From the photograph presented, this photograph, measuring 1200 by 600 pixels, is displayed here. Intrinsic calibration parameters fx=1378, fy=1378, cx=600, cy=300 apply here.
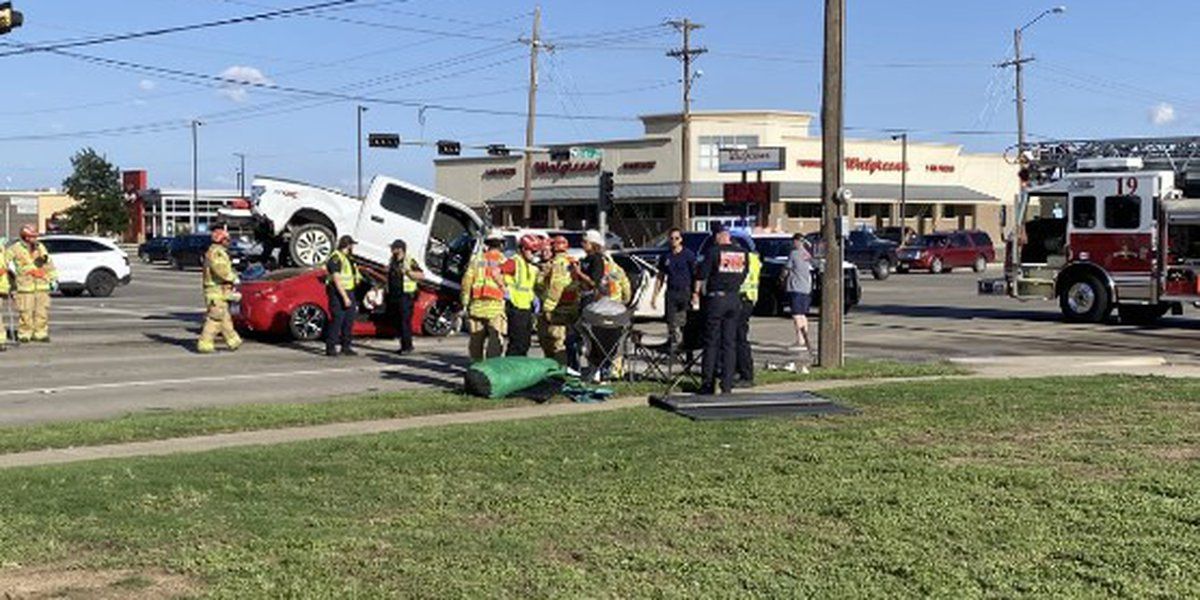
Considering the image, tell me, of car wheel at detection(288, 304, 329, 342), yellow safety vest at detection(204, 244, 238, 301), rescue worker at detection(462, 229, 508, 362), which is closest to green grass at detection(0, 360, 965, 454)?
rescue worker at detection(462, 229, 508, 362)

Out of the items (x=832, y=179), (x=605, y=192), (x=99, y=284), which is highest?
(x=605, y=192)

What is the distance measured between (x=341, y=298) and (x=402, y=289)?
96 cm

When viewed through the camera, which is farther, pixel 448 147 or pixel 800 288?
pixel 448 147

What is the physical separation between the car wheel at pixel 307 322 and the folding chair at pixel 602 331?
21.6 ft

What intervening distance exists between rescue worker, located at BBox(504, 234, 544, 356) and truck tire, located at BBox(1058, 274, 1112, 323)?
14.1 metres

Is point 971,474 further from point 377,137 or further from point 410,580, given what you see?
point 377,137

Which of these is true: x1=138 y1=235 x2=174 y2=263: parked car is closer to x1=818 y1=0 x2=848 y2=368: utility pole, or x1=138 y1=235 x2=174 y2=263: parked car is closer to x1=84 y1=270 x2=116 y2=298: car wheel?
x1=84 y1=270 x2=116 y2=298: car wheel

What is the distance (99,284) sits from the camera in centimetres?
3459


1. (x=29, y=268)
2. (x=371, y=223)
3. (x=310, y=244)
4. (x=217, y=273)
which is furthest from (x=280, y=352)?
(x=29, y=268)

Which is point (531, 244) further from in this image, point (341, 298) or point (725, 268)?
point (341, 298)

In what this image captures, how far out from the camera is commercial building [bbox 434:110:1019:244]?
7206 cm

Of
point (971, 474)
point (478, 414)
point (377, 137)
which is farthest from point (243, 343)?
point (377, 137)

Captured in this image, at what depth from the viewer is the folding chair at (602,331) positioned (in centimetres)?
1380

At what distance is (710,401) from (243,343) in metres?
9.78
